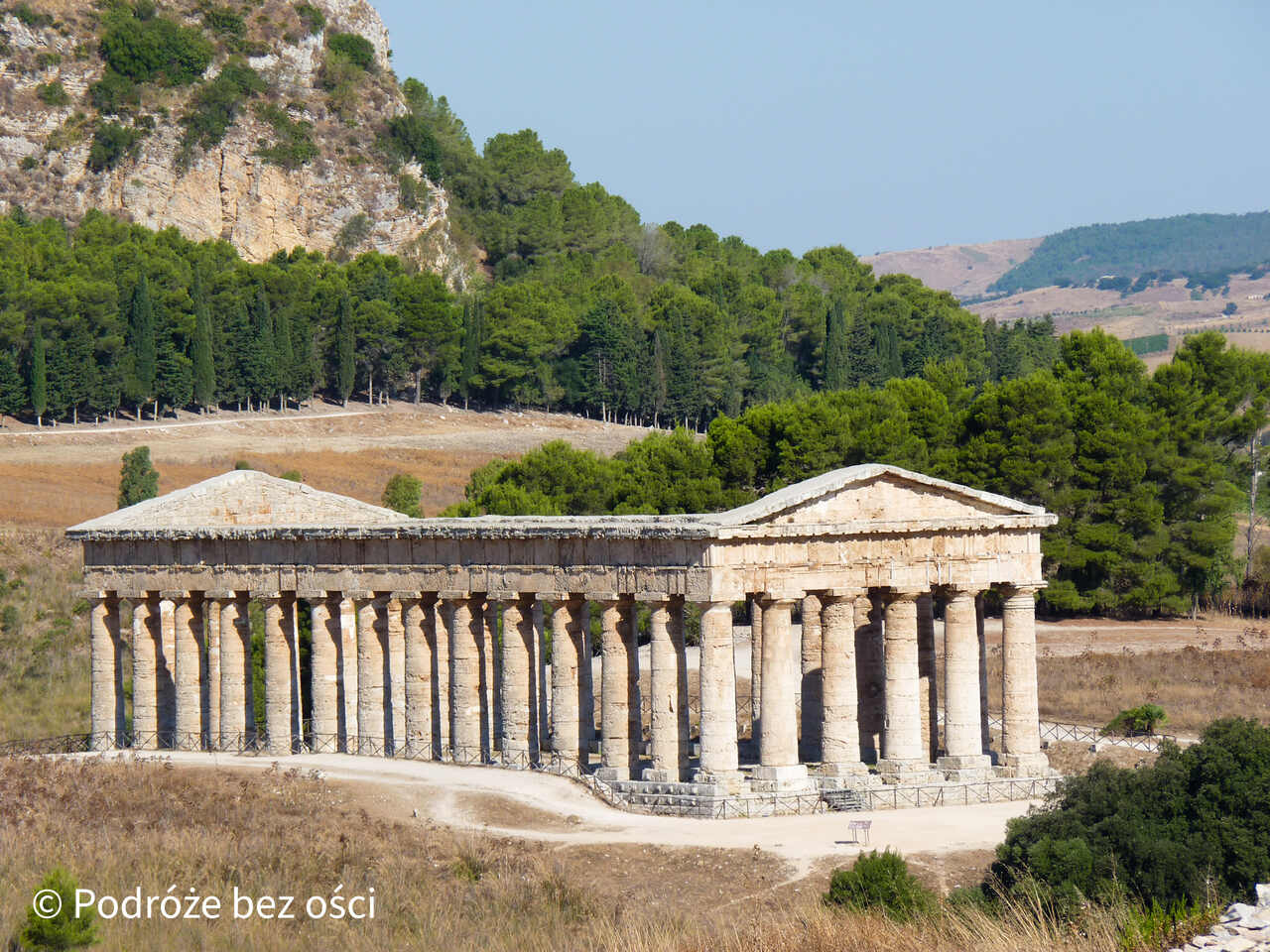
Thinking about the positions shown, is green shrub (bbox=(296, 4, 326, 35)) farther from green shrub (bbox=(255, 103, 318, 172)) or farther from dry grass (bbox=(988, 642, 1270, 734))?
→ dry grass (bbox=(988, 642, 1270, 734))

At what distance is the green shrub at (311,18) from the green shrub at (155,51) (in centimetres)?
1033

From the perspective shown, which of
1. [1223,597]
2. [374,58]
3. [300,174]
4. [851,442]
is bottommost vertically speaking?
[1223,597]

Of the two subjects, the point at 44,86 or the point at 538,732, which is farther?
the point at 44,86

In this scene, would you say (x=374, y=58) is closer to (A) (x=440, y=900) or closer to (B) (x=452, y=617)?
(B) (x=452, y=617)

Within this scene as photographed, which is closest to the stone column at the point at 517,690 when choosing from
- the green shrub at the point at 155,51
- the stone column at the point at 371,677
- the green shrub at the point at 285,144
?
the stone column at the point at 371,677

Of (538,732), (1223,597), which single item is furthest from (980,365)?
(538,732)

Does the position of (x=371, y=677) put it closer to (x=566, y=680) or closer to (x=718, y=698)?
(x=566, y=680)

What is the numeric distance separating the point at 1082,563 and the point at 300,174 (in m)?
115

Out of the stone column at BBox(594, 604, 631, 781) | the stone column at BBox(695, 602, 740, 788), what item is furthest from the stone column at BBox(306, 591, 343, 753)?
the stone column at BBox(695, 602, 740, 788)

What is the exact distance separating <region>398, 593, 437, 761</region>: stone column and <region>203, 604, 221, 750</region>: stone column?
5.91 metres

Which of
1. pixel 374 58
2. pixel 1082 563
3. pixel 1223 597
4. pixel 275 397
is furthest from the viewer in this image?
pixel 374 58

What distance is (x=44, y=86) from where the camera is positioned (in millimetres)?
171250

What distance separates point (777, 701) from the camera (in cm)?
4347

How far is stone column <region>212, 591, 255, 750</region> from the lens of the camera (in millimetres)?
52812
